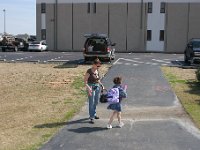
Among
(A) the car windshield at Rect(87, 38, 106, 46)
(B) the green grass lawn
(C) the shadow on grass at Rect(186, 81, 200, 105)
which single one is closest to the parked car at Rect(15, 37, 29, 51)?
(A) the car windshield at Rect(87, 38, 106, 46)

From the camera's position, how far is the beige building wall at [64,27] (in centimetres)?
5616

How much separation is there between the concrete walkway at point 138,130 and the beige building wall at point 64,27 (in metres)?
42.0

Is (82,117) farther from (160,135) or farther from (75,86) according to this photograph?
(75,86)

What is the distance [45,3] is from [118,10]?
10147 mm

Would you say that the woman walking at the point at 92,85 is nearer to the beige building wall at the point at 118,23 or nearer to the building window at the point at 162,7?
the beige building wall at the point at 118,23

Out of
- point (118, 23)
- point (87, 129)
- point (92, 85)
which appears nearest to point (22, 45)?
point (118, 23)

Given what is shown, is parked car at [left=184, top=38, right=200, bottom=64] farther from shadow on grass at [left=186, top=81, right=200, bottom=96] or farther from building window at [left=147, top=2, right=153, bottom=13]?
building window at [left=147, top=2, right=153, bottom=13]

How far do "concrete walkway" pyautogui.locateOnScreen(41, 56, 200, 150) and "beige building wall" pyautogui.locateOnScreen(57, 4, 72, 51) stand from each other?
4196cm

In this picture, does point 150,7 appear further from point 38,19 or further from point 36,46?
point 38,19

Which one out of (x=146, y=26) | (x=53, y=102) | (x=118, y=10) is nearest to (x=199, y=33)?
(x=146, y=26)

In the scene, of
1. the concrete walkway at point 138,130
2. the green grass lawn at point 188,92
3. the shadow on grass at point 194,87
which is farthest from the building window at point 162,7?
the concrete walkway at point 138,130

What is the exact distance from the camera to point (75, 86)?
18141 mm

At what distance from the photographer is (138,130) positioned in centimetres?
1004

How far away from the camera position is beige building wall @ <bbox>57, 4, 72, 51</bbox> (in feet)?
184
